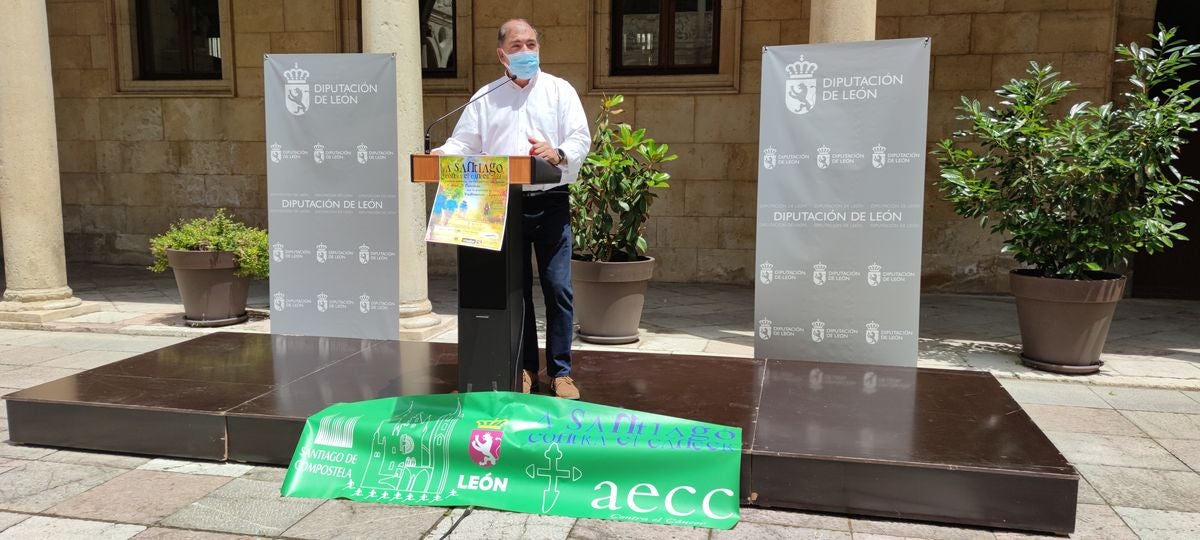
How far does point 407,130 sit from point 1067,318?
4.93 m

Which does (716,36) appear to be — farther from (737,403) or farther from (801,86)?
(737,403)

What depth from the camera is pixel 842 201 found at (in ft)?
17.2

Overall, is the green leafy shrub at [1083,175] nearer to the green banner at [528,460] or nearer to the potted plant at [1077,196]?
the potted plant at [1077,196]

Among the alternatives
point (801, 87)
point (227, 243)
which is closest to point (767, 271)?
point (801, 87)

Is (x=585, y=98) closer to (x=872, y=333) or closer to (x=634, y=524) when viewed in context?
(x=872, y=333)

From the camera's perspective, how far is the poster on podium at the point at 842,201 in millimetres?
5125

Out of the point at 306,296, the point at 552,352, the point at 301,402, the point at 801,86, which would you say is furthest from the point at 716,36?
the point at 301,402

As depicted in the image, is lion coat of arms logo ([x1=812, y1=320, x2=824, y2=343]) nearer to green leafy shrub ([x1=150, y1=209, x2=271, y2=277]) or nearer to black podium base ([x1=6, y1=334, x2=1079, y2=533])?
black podium base ([x1=6, y1=334, x2=1079, y2=533])

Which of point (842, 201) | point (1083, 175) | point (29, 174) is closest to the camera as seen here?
point (842, 201)

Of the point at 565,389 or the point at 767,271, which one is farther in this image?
the point at 767,271

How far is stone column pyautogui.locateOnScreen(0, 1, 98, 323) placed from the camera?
22.9ft

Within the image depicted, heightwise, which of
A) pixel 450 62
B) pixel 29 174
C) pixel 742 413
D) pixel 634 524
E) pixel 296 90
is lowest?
pixel 634 524

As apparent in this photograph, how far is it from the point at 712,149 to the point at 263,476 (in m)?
6.60

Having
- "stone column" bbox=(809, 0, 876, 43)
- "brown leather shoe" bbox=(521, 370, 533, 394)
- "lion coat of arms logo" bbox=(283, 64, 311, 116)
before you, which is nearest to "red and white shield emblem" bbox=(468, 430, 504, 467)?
"brown leather shoe" bbox=(521, 370, 533, 394)
